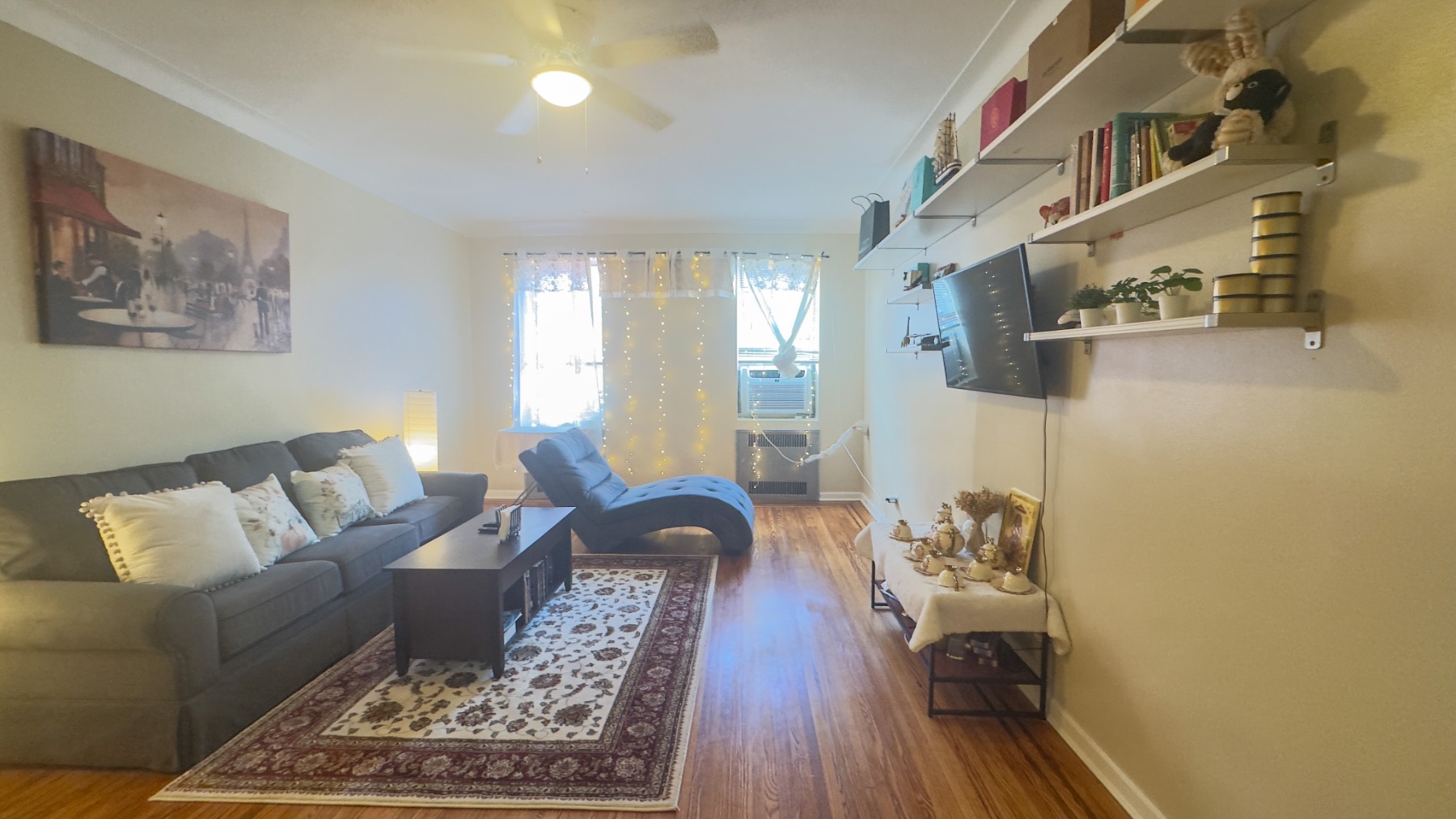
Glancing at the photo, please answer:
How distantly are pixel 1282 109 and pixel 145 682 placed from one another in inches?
131

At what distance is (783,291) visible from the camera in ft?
17.7

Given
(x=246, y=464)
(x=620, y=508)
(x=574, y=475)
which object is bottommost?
(x=620, y=508)

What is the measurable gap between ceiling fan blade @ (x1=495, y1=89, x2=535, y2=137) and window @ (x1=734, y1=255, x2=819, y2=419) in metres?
2.52

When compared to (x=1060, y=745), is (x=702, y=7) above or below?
above

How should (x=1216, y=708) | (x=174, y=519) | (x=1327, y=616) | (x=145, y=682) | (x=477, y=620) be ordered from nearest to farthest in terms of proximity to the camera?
(x=1327, y=616), (x=1216, y=708), (x=145, y=682), (x=174, y=519), (x=477, y=620)

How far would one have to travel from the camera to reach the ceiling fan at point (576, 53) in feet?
6.53

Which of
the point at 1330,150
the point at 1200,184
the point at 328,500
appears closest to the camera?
the point at 1330,150

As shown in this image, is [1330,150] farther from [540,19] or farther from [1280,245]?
[540,19]

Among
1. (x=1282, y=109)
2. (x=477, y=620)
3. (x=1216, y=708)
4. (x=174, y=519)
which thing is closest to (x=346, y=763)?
(x=477, y=620)

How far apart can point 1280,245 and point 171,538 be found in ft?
10.8

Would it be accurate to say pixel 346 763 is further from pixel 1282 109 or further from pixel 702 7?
pixel 1282 109

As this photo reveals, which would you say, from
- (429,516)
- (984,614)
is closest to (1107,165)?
(984,614)

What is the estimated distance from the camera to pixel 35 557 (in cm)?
194

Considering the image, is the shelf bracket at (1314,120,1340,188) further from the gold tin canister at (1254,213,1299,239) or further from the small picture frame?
the small picture frame
